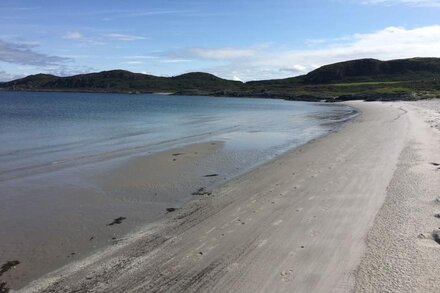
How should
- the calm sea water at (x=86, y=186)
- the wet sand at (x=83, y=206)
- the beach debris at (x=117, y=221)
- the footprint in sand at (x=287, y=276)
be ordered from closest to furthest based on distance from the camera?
the footprint in sand at (x=287, y=276), the wet sand at (x=83, y=206), the calm sea water at (x=86, y=186), the beach debris at (x=117, y=221)

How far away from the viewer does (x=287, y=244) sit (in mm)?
7797

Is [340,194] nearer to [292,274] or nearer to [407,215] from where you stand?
[407,215]

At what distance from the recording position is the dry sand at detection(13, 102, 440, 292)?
6.36 meters

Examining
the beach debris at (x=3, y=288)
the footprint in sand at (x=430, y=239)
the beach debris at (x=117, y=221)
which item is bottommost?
the beach debris at (x=117, y=221)

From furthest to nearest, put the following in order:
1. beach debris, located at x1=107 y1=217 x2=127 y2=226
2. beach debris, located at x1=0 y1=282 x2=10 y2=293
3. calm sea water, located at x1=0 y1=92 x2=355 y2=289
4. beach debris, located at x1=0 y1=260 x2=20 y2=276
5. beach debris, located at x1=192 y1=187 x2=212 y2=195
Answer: beach debris, located at x1=192 y1=187 x2=212 y2=195 < beach debris, located at x1=107 y1=217 x2=127 y2=226 < calm sea water, located at x1=0 y1=92 x2=355 y2=289 < beach debris, located at x1=0 y1=260 x2=20 y2=276 < beach debris, located at x1=0 y1=282 x2=10 y2=293

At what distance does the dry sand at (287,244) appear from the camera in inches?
250

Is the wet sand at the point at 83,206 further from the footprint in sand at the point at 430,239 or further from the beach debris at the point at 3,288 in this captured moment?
the footprint in sand at the point at 430,239

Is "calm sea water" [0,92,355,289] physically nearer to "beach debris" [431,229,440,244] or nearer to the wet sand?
the wet sand

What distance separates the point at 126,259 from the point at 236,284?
2311 millimetres

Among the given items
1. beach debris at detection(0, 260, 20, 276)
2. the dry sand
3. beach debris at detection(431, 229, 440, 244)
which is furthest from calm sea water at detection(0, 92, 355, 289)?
beach debris at detection(431, 229, 440, 244)

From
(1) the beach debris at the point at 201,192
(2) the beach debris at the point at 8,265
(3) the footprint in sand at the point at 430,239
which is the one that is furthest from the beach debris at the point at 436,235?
(2) the beach debris at the point at 8,265

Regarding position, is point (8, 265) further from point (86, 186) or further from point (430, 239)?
point (430, 239)

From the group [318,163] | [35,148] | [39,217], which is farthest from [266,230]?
[35,148]

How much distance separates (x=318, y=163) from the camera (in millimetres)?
16516
